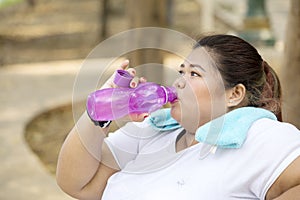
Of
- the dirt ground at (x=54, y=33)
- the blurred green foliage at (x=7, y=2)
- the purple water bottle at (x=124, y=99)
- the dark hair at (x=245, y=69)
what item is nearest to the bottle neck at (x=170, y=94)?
the purple water bottle at (x=124, y=99)

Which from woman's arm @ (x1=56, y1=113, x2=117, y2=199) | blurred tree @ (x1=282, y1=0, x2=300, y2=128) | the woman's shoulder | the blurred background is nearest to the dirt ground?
the blurred background

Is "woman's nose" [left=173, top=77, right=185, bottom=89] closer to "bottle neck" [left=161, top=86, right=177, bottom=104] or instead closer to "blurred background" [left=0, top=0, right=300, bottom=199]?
"bottle neck" [left=161, top=86, right=177, bottom=104]

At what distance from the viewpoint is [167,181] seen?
1.64 m

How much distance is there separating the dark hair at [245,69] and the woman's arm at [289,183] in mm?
236

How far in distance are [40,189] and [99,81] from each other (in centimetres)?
259

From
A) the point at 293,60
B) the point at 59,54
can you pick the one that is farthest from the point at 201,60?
the point at 59,54

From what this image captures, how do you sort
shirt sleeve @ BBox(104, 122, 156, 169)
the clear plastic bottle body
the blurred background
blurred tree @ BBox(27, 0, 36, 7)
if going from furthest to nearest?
1. blurred tree @ BBox(27, 0, 36, 7)
2. the blurred background
3. shirt sleeve @ BBox(104, 122, 156, 169)
4. the clear plastic bottle body

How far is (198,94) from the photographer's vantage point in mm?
1640

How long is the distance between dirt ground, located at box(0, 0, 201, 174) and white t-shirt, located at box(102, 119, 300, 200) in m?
3.50

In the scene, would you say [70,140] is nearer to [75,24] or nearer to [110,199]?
[110,199]

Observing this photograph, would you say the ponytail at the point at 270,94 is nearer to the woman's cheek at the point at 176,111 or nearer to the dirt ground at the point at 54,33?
the woman's cheek at the point at 176,111

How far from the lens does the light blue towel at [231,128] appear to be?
156cm

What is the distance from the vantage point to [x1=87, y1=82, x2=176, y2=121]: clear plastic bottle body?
63.7 inches

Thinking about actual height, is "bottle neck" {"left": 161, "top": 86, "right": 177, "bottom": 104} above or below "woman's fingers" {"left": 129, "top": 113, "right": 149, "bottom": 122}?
above
